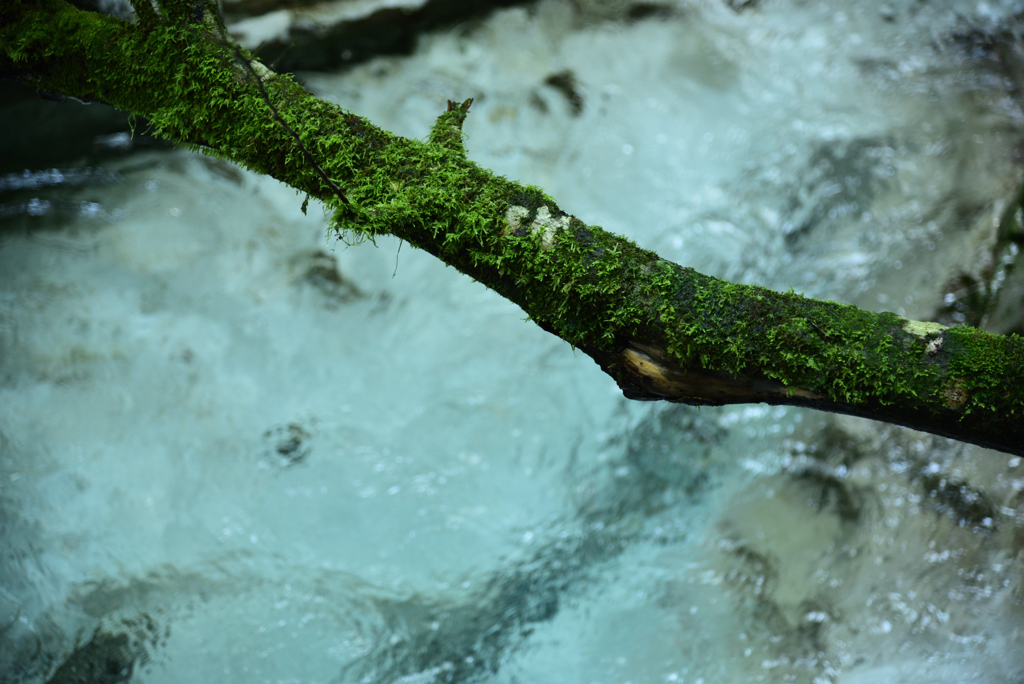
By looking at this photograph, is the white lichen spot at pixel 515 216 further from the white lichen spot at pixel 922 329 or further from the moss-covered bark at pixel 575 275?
the white lichen spot at pixel 922 329

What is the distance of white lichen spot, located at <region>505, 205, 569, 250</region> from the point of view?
2.14m

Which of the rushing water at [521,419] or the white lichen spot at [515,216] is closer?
the white lichen spot at [515,216]

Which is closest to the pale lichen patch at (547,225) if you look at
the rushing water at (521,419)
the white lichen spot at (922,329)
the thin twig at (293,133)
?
the thin twig at (293,133)

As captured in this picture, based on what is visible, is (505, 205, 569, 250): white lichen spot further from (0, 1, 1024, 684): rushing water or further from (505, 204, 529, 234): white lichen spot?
(0, 1, 1024, 684): rushing water

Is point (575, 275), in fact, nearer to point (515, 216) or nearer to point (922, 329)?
point (515, 216)

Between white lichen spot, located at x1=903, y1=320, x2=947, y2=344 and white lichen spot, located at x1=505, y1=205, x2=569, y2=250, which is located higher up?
white lichen spot, located at x1=505, y1=205, x2=569, y2=250

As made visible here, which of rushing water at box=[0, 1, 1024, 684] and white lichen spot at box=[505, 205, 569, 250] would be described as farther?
rushing water at box=[0, 1, 1024, 684]

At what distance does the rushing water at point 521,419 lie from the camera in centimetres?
369

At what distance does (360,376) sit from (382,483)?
0.89m

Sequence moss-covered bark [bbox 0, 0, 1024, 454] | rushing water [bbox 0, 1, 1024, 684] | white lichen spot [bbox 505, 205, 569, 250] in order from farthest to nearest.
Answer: rushing water [bbox 0, 1, 1024, 684] → white lichen spot [bbox 505, 205, 569, 250] → moss-covered bark [bbox 0, 0, 1024, 454]

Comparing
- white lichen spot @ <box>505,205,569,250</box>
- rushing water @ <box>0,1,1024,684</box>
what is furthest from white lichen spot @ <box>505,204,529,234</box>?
rushing water @ <box>0,1,1024,684</box>

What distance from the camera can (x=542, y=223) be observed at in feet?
7.11

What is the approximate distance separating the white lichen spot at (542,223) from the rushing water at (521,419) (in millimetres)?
2646

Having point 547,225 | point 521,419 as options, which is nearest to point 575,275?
point 547,225
